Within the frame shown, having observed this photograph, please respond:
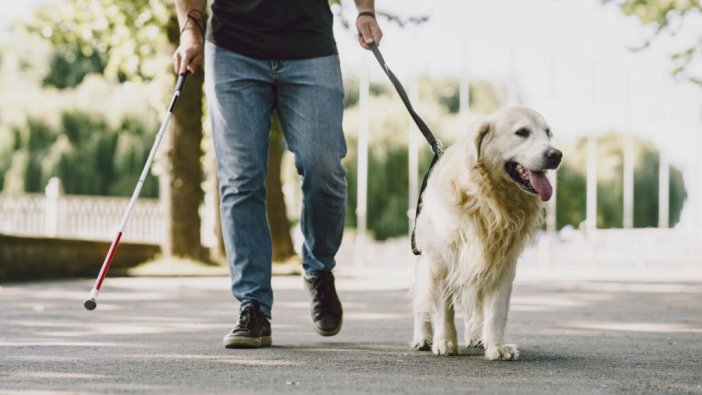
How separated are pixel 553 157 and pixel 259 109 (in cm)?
138

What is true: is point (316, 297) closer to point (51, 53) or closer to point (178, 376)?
point (178, 376)

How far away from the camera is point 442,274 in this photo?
5492mm

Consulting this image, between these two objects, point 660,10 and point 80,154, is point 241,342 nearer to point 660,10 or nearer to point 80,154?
point 660,10

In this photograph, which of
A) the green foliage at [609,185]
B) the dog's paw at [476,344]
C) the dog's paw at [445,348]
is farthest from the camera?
the green foliage at [609,185]

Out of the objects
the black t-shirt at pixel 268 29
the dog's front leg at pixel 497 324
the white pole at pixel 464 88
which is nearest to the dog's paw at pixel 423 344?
the dog's front leg at pixel 497 324

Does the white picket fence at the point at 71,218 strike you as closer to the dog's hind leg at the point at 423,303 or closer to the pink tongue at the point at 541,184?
the dog's hind leg at the point at 423,303

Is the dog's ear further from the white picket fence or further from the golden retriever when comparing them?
the white picket fence

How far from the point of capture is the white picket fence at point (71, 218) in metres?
25.6

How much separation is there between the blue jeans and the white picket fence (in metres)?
20.2

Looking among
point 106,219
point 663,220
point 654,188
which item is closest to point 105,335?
point 106,219

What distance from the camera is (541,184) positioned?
5.30 meters

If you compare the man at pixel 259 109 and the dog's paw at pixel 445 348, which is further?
the man at pixel 259 109

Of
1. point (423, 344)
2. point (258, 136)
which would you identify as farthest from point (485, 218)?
point (258, 136)

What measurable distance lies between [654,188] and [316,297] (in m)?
45.0
